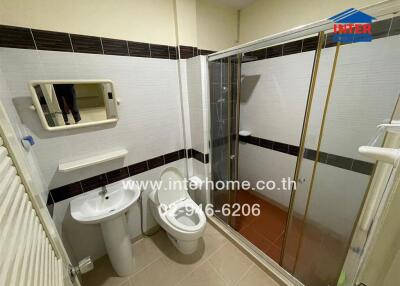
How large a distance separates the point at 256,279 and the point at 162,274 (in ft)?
2.71

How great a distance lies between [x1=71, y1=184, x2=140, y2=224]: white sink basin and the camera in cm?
123

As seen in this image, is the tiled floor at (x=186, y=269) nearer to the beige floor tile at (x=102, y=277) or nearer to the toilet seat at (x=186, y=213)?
the beige floor tile at (x=102, y=277)

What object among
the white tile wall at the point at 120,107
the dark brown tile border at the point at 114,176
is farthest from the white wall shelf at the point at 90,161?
the dark brown tile border at the point at 114,176

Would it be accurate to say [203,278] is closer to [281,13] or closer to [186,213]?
[186,213]

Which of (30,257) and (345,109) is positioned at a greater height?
→ (345,109)

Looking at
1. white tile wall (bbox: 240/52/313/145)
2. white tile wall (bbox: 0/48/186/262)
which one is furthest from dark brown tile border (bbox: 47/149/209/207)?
white tile wall (bbox: 240/52/313/145)

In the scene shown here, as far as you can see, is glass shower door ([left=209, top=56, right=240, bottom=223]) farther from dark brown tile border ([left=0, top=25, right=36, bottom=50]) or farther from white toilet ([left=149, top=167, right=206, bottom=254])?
dark brown tile border ([left=0, top=25, right=36, bottom=50])

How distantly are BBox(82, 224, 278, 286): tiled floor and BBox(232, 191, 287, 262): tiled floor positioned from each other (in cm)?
21

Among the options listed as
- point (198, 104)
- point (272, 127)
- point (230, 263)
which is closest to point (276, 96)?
point (272, 127)

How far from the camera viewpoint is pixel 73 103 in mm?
1260

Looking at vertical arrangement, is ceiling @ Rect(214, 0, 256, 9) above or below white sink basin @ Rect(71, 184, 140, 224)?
above

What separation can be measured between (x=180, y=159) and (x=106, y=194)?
0.82 meters

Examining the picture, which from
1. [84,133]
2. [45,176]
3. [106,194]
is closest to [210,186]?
[106,194]

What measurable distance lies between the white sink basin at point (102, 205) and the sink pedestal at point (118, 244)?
0.12 meters
